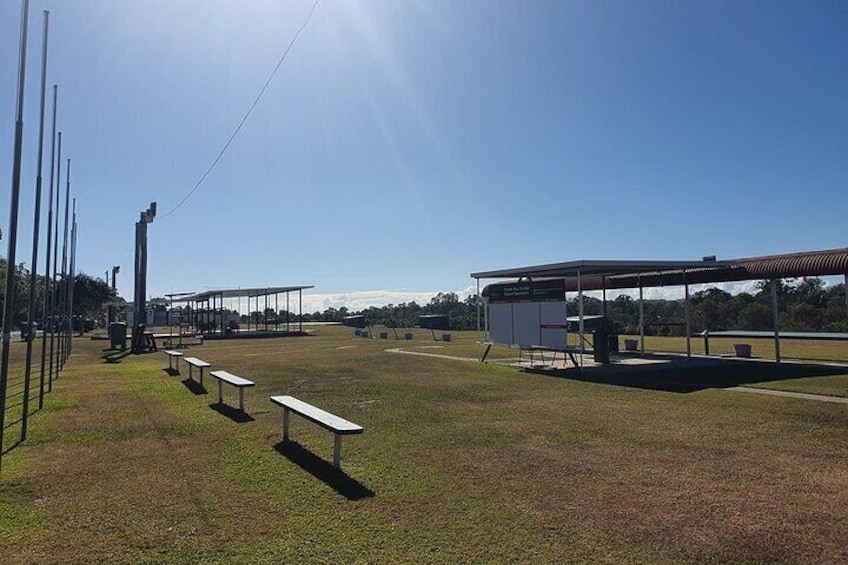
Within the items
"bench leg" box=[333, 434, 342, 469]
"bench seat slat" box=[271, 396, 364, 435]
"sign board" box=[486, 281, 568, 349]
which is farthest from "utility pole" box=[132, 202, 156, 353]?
"bench leg" box=[333, 434, 342, 469]

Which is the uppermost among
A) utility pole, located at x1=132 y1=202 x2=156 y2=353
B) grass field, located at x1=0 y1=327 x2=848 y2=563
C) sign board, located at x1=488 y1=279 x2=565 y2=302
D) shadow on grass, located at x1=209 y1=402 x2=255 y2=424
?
utility pole, located at x1=132 y1=202 x2=156 y2=353

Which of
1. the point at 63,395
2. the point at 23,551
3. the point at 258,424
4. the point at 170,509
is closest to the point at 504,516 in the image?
the point at 170,509

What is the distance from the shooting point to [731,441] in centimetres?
695

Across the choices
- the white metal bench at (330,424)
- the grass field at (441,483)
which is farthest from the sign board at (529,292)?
the white metal bench at (330,424)

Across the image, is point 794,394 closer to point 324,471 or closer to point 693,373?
point 693,373

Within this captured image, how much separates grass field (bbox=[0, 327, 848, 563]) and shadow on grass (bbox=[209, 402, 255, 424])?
0.07 m

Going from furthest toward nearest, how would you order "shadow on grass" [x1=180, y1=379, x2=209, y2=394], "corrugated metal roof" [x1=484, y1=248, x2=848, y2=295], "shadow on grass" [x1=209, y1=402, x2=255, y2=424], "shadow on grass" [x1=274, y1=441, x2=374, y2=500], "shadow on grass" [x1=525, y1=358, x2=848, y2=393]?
1. "corrugated metal roof" [x1=484, y1=248, x2=848, y2=295]
2. "shadow on grass" [x1=525, y1=358, x2=848, y2=393]
3. "shadow on grass" [x1=180, y1=379, x2=209, y2=394]
4. "shadow on grass" [x1=209, y1=402, x2=255, y2=424]
5. "shadow on grass" [x1=274, y1=441, x2=374, y2=500]

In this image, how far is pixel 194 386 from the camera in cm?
1220

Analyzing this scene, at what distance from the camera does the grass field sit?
4000mm

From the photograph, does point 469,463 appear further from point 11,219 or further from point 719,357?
point 719,357

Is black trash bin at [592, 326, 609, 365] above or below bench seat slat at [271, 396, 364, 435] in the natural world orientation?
above

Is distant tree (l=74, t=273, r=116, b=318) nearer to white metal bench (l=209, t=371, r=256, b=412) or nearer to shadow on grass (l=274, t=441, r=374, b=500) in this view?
white metal bench (l=209, t=371, r=256, b=412)

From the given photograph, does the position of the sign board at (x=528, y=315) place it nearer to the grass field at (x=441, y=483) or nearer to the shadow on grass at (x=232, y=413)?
the grass field at (x=441, y=483)

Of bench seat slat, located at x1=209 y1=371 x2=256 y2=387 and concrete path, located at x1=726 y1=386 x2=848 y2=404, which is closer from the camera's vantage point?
bench seat slat, located at x1=209 y1=371 x2=256 y2=387
